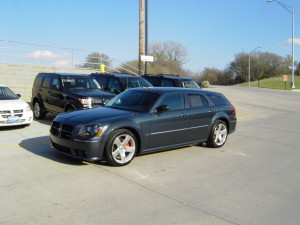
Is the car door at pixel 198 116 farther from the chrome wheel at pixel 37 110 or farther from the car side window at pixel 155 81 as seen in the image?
the chrome wheel at pixel 37 110

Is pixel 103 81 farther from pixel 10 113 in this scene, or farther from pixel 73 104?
Result: pixel 10 113

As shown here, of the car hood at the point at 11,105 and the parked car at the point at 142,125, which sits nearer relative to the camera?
the parked car at the point at 142,125

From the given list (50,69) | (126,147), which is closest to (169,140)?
(126,147)

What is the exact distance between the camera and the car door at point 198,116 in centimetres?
757

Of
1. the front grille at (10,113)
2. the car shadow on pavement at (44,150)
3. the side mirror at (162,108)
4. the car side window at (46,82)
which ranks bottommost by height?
the car shadow on pavement at (44,150)

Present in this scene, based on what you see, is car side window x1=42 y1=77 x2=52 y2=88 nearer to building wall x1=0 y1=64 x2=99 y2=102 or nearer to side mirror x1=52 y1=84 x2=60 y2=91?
side mirror x1=52 y1=84 x2=60 y2=91

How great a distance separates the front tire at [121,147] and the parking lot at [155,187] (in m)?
0.16

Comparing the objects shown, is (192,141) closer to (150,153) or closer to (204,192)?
(150,153)

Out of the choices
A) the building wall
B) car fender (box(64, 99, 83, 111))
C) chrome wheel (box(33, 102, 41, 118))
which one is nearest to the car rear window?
car fender (box(64, 99, 83, 111))

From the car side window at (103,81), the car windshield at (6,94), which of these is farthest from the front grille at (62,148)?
the car side window at (103,81)

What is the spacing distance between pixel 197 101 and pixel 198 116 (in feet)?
1.37

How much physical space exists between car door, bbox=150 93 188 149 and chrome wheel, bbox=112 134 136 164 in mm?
523

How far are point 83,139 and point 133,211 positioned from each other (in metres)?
2.10

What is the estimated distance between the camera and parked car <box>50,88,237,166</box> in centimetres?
602
